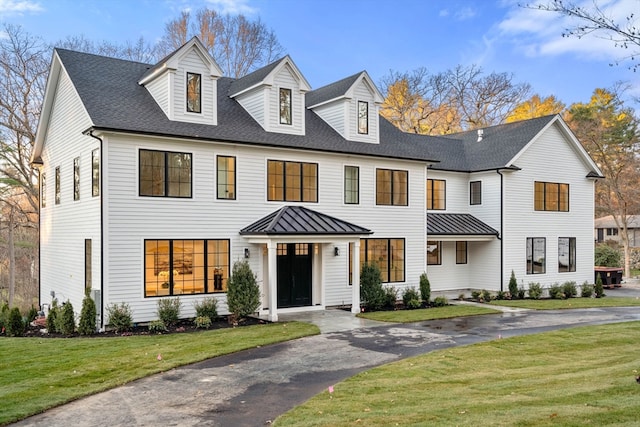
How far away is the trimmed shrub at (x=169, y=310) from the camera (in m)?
14.9

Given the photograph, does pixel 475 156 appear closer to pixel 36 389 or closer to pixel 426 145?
pixel 426 145

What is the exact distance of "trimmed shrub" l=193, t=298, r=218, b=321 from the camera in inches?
612

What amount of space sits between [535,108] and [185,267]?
120ft

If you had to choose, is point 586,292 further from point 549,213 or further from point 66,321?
point 66,321

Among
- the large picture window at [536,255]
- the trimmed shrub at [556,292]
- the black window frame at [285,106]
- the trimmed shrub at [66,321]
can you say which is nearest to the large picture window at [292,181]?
the black window frame at [285,106]

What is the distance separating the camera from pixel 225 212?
16.8 m

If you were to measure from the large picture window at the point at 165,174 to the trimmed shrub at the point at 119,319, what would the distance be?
3291mm

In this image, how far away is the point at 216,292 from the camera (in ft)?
54.0

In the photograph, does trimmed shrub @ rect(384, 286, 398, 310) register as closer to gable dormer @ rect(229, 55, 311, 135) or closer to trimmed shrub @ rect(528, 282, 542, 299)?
gable dormer @ rect(229, 55, 311, 135)

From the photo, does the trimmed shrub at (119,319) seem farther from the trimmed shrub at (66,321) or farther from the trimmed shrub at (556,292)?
the trimmed shrub at (556,292)

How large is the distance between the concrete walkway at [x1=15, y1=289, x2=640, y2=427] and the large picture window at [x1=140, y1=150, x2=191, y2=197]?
201 inches

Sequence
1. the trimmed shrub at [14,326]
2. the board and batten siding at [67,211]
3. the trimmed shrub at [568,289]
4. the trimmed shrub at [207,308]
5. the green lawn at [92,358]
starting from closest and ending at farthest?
1. the green lawn at [92,358]
2. the trimmed shrub at [14,326]
3. the trimmed shrub at [207,308]
4. the board and batten siding at [67,211]
5. the trimmed shrub at [568,289]

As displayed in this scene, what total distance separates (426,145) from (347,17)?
1269 centimetres

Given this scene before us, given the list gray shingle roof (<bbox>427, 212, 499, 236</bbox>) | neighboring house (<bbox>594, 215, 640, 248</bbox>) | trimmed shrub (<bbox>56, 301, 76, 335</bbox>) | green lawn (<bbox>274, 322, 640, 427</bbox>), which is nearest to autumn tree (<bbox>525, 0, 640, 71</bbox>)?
green lawn (<bbox>274, 322, 640, 427</bbox>)
